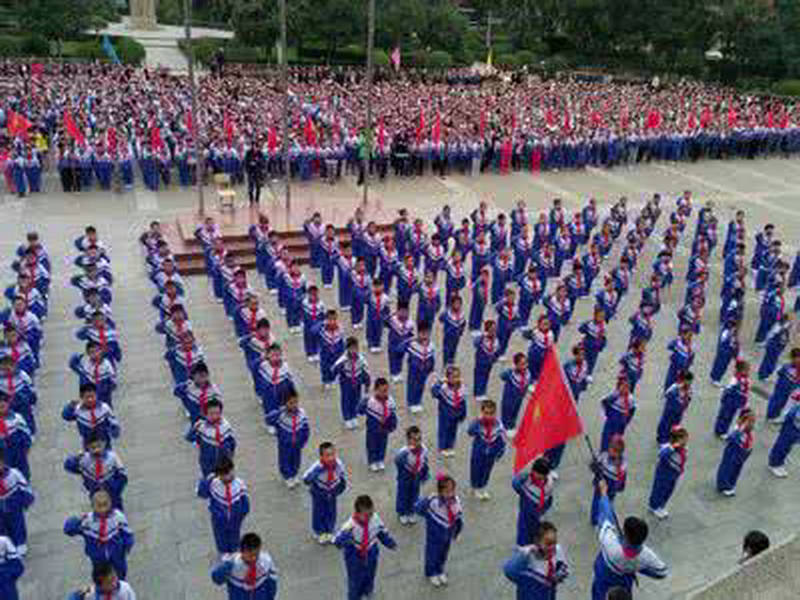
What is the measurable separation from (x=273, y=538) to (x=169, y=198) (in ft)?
42.8

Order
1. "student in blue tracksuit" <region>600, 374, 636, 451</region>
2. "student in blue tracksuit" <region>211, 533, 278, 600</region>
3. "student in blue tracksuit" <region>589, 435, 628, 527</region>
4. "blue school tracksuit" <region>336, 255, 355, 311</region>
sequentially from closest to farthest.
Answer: "student in blue tracksuit" <region>211, 533, 278, 600</region>, "student in blue tracksuit" <region>589, 435, 628, 527</region>, "student in blue tracksuit" <region>600, 374, 636, 451</region>, "blue school tracksuit" <region>336, 255, 355, 311</region>

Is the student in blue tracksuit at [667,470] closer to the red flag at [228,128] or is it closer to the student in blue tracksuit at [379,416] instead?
the student in blue tracksuit at [379,416]

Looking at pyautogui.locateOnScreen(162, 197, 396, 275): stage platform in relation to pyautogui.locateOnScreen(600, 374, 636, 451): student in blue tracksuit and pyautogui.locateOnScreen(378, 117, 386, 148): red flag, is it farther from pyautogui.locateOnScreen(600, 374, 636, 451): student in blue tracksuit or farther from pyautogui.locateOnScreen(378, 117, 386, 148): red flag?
pyautogui.locateOnScreen(600, 374, 636, 451): student in blue tracksuit

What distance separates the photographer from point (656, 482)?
25.1ft

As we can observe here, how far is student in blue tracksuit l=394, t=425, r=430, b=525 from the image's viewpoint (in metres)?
6.79

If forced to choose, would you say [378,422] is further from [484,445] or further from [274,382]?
[274,382]

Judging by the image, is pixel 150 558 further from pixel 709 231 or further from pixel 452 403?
pixel 709 231

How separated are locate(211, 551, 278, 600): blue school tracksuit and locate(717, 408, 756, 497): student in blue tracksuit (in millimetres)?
5201

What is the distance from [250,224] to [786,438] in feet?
36.0

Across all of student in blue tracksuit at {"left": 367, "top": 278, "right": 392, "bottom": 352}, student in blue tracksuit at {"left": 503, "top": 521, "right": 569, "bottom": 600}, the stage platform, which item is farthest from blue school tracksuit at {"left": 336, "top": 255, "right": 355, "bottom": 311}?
student in blue tracksuit at {"left": 503, "top": 521, "right": 569, "bottom": 600}

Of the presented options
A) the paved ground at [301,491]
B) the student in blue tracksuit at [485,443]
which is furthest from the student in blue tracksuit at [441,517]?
the student in blue tracksuit at [485,443]

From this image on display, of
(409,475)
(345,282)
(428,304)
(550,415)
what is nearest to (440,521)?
(409,475)

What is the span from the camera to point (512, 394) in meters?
9.05

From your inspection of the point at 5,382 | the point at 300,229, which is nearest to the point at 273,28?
the point at 300,229
